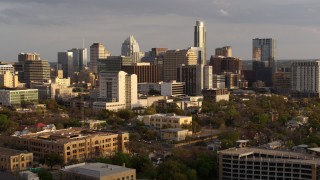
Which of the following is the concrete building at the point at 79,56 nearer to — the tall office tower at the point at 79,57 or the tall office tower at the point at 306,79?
the tall office tower at the point at 79,57

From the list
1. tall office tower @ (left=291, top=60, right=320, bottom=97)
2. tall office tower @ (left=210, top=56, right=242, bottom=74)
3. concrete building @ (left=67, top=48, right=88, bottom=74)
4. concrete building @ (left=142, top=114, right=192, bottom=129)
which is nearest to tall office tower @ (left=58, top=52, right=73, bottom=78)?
concrete building @ (left=67, top=48, right=88, bottom=74)

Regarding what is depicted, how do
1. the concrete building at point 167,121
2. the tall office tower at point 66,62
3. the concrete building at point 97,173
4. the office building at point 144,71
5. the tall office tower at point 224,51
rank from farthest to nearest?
the tall office tower at point 224,51
the tall office tower at point 66,62
the office building at point 144,71
the concrete building at point 167,121
the concrete building at point 97,173

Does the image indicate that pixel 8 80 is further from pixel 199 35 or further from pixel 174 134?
pixel 199 35

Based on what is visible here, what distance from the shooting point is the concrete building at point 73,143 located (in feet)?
56.1

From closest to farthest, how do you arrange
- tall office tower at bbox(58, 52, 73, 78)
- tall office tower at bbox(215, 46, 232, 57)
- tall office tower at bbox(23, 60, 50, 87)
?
1. tall office tower at bbox(23, 60, 50, 87)
2. tall office tower at bbox(58, 52, 73, 78)
3. tall office tower at bbox(215, 46, 232, 57)

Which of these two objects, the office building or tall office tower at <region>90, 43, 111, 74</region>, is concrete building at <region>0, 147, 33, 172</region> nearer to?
the office building

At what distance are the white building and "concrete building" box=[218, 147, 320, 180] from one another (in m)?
16.6

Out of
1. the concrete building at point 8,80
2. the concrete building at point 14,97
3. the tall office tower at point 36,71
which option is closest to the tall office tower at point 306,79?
the tall office tower at point 36,71

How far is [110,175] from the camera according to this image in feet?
41.4

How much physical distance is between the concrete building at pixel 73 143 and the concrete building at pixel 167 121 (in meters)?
4.89

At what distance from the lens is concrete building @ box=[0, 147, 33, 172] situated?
620 inches

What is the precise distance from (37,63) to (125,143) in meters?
28.2

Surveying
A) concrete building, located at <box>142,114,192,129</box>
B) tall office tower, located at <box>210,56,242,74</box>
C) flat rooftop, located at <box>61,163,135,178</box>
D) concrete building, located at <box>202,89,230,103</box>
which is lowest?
flat rooftop, located at <box>61,163,135,178</box>

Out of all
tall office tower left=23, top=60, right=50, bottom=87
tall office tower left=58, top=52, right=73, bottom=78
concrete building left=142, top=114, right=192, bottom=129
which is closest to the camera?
concrete building left=142, top=114, right=192, bottom=129
